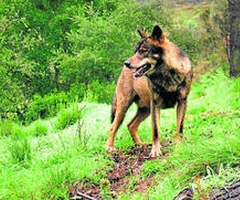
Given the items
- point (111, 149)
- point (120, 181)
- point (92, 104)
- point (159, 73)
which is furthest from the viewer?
point (92, 104)

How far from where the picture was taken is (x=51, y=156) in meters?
8.39

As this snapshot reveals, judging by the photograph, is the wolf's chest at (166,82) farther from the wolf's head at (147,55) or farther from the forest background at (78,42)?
the forest background at (78,42)

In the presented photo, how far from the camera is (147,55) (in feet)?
24.7

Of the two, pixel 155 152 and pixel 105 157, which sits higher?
pixel 155 152

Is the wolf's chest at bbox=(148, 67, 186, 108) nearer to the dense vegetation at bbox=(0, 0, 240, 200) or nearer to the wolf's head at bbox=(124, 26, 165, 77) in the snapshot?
the wolf's head at bbox=(124, 26, 165, 77)

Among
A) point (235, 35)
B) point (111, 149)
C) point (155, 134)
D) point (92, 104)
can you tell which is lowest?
point (92, 104)

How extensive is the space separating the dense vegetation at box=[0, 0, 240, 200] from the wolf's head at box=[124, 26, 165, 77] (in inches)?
43.3

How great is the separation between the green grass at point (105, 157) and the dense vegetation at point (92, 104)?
2 cm

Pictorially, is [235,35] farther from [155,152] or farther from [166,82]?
[155,152]

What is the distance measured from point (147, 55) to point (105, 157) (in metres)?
1.68

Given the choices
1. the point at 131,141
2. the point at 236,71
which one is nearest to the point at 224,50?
the point at 236,71

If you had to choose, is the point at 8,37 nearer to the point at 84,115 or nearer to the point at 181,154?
the point at 84,115

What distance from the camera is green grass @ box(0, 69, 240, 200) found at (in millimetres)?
5941

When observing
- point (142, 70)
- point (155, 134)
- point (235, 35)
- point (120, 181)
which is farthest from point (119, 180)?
point (235, 35)
